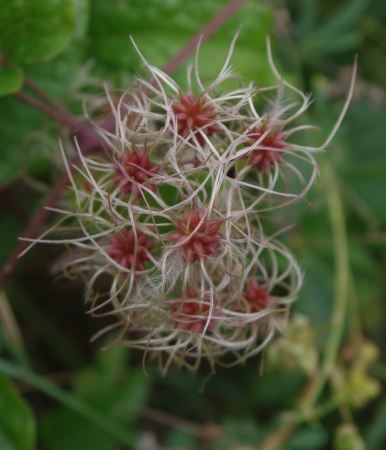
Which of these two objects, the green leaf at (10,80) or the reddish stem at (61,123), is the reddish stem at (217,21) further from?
the green leaf at (10,80)

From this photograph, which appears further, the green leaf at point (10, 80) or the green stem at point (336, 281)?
the green stem at point (336, 281)

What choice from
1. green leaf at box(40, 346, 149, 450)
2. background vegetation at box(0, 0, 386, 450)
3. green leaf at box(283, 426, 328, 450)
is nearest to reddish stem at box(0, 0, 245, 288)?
background vegetation at box(0, 0, 386, 450)

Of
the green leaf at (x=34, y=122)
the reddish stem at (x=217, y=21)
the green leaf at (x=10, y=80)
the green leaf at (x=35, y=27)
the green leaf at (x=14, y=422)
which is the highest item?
the green leaf at (x=35, y=27)

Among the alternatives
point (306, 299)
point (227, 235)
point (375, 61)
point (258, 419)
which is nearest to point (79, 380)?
point (258, 419)

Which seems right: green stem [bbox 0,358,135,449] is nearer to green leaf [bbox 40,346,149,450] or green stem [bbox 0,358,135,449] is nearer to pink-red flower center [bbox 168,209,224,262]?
green leaf [bbox 40,346,149,450]

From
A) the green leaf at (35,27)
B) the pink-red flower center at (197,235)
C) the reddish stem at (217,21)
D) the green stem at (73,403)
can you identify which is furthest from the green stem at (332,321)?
the green leaf at (35,27)

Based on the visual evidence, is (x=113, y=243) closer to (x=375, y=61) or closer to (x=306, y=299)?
(x=306, y=299)

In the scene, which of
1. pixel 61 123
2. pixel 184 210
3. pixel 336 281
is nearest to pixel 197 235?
pixel 184 210
